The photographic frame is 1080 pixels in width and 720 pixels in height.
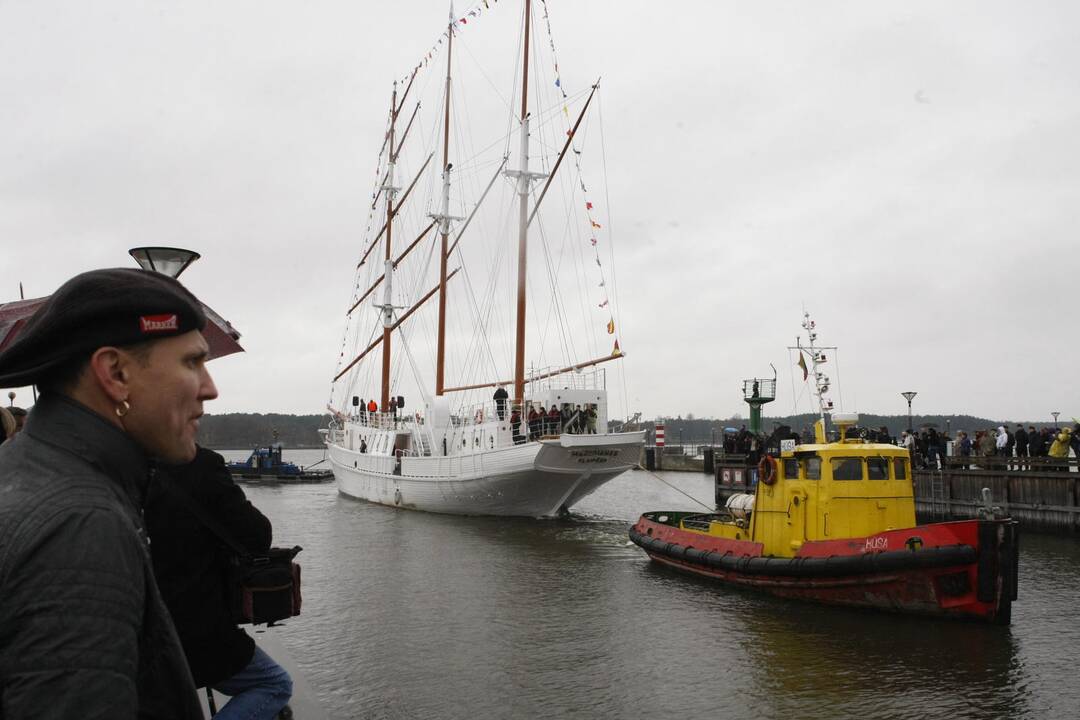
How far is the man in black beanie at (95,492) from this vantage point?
1397 millimetres

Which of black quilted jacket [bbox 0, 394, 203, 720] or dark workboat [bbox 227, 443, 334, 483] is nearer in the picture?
black quilted jacket [bbox 0, 394, 203, 720]

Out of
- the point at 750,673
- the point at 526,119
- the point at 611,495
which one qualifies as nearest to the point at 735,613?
the point at 750,673

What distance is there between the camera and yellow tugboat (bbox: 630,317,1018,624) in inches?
553

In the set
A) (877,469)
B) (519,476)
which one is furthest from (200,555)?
(519,476)

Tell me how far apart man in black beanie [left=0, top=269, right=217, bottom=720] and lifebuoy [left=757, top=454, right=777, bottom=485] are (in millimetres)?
15685

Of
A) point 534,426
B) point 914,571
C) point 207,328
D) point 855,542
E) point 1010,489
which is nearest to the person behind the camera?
point 207,328

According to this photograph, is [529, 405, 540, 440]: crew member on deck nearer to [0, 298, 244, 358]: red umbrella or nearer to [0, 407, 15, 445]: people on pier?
[0, 298, 244, 358]: red umbrella

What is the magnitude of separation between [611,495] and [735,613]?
31769 millimetres

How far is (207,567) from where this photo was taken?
12.6 ft

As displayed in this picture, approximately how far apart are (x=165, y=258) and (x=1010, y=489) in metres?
27.1

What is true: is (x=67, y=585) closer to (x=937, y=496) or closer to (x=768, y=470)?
(x=768, y=470)

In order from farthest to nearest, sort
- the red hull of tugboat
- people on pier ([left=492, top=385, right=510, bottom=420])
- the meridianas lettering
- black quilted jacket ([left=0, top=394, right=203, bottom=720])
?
1. people on pier ([left=492, top=385, right=510, bottom=420])
2. the red hull of tugboat
3. the meridianas lettering
4. black quilted jacket ([left=0, top=394, right=203, bottom=720])

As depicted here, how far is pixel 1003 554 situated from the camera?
1384cm

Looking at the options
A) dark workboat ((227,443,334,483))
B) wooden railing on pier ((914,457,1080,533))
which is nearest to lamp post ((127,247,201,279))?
wooden railing on pier ((914,457,1080,533))
